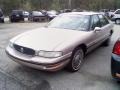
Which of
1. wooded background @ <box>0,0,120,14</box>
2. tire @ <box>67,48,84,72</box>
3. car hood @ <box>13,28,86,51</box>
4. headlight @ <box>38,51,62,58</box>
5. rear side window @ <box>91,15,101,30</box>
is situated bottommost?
tire @ <box>67,48,84,72</box>

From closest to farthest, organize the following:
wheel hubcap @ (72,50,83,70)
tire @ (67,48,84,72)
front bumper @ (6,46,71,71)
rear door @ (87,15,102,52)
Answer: front bumper @ (6,46,71,71)
tire @ (67,48,84,72)
wheel hubcap @ (72,50,83,70)
rear door @ (87,15,102,52)

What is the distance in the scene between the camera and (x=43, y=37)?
4.16 metres

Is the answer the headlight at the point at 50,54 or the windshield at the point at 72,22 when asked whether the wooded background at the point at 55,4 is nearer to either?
the windshield at the point at 72,22

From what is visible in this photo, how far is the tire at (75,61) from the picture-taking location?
4009 mm

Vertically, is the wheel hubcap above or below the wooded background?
below

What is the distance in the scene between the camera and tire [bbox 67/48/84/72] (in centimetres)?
401

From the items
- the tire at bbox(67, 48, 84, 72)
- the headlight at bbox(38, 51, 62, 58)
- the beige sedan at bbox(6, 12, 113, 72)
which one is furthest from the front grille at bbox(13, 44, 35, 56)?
the tire at bbox(67, 48, 84, 72)

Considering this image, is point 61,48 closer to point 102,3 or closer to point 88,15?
point 88,15

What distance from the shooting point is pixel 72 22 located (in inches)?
195

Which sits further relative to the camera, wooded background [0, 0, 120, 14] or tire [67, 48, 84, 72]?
wooded background [0, 0, 120, 14]

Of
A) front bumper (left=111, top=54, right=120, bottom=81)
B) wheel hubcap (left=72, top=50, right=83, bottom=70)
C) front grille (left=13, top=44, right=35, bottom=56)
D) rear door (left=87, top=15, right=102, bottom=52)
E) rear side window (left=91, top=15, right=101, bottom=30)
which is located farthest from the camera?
rear side window (left=91, top=15, right=101, bottom=30)

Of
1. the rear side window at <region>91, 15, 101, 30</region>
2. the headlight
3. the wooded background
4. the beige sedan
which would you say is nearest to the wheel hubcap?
the beige sedan

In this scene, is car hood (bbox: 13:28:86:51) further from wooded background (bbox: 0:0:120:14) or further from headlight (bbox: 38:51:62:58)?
wooded background (bbox: 0:0:120:14)

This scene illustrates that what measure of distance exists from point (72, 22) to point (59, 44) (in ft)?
4.87
